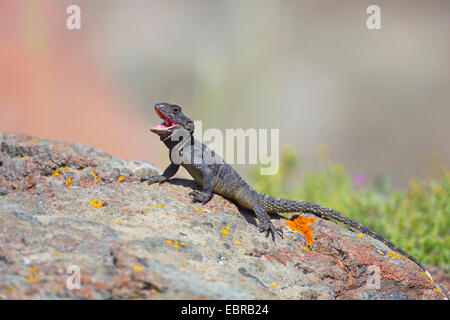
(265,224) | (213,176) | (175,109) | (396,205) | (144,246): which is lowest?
(396,205)

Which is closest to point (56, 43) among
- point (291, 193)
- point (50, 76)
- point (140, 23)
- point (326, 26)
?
point (50, 76)

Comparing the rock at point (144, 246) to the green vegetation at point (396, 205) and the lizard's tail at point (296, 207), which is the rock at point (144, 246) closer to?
the lizard's tail at point (296, 207)

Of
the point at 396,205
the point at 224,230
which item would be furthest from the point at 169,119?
the point at 396,205

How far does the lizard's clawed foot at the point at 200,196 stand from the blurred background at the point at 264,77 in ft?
17.2

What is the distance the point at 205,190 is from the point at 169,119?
92 centimetres

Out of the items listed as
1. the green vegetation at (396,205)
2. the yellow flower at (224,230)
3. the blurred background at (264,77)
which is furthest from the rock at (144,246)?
the blurred background at (264,77)

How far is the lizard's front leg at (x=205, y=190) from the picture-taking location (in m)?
4.75

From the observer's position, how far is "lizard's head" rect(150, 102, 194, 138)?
5.05 meters

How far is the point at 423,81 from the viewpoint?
62.0ft

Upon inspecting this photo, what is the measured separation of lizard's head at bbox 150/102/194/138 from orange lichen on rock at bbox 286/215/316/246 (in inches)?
63.3

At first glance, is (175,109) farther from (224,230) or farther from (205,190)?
(224,230)

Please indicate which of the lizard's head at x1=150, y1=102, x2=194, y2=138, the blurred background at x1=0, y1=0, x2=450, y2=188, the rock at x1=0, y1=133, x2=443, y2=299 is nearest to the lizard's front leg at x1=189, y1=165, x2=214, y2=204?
the rock at x1=0, y1=133, x2=443, y2=299

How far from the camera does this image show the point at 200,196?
4777mm

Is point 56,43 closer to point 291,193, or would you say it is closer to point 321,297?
point 291,193
